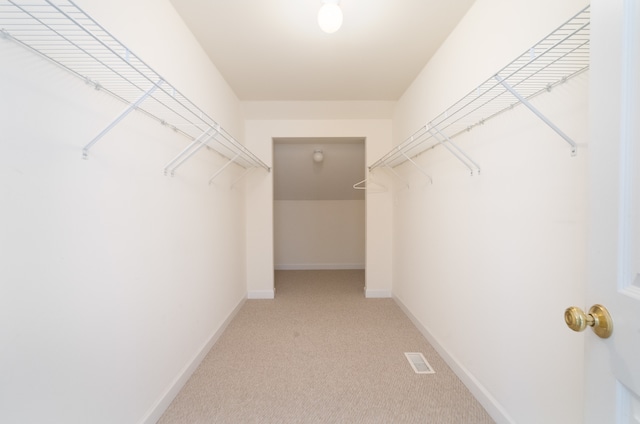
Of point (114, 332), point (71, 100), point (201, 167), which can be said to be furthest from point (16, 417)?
point (201, 167)

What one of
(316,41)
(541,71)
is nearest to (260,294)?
(316,41)

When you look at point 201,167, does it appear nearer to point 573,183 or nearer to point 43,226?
point 43,226

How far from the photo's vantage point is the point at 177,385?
1.76 m

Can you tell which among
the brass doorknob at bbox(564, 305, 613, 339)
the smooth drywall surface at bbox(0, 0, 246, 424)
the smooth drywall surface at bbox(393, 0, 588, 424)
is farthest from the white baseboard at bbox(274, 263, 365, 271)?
the brass doorknob at bbox(564, 305, 613, 339)

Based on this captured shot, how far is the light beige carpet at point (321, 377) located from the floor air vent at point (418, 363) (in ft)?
0.13

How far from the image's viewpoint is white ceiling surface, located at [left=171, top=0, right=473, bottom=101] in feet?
5.77

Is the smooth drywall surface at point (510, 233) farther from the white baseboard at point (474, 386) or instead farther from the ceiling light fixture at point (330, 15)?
the ceiling light fixture at point (330, 15)

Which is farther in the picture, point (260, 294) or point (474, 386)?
point (260, 294)

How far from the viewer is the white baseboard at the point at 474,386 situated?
1487 millimetres

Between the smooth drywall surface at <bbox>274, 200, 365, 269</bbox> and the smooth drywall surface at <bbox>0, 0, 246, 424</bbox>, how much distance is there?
341 cm

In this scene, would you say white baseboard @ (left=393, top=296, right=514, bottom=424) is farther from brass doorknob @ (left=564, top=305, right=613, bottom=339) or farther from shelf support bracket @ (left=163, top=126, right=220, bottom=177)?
shelf support bracket @ (left=163, top=126, right=220, bottom=177)

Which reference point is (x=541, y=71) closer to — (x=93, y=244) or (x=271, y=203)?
(x=93, y=244)

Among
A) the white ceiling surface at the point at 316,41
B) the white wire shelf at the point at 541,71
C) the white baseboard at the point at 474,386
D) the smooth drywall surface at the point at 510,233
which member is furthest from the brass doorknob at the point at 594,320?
the white ceiling surface at the point at 316,41

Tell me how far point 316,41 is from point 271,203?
1.91 metres
